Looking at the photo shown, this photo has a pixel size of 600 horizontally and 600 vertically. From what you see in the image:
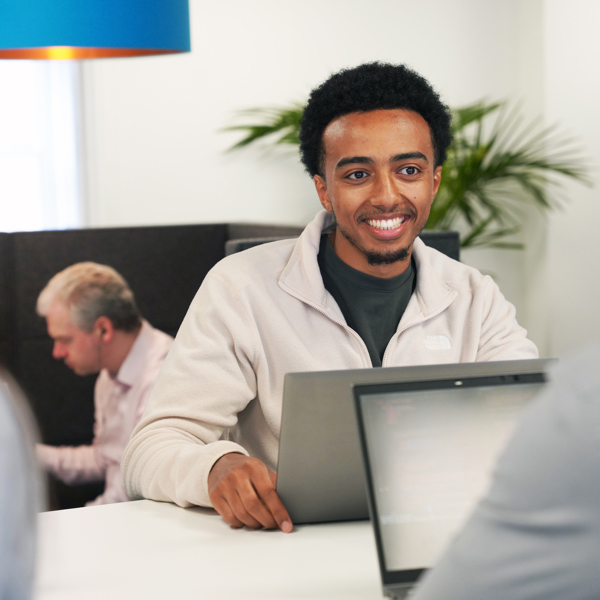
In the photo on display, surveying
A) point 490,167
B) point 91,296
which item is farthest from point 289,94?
point 91,296

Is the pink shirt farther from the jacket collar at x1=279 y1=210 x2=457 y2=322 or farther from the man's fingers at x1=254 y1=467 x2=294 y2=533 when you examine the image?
the man's fingers at x1=254 y1=467 x2=294 y2=533

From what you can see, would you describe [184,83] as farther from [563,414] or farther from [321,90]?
[563,414]

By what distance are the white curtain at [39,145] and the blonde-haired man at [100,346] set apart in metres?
1.21

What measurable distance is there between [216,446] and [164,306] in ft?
6.08

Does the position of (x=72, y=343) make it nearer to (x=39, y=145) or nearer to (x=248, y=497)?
(x=39, y=145)

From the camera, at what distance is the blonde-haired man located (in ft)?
8.52

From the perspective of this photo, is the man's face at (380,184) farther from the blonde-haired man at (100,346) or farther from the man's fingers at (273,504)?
the blonde-haired man at (100,346)

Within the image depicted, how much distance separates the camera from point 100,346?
276cm

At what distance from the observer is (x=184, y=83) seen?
4047mm

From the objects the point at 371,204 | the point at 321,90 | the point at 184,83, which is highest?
the point at 184,83

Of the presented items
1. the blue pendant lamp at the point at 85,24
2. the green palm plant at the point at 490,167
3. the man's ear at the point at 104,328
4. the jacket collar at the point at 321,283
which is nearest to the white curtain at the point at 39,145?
the green palm plant at the point at 490,167

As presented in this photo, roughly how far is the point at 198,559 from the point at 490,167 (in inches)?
123

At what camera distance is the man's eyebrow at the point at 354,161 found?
4.94ft

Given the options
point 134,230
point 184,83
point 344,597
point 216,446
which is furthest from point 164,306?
point 344,597
